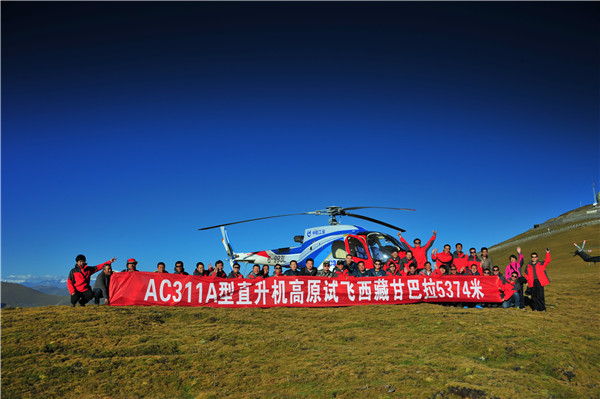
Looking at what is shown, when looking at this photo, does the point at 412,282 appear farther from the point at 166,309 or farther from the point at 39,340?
the point at 39,340

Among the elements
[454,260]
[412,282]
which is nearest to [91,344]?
[412,282]

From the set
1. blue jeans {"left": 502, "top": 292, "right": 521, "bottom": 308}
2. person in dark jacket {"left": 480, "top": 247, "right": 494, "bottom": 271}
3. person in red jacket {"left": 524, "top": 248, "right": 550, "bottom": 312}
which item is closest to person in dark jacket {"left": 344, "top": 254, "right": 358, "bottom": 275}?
person in dark jacket {"left": 480, "top": 247, "right": 494, "bottom": 271}

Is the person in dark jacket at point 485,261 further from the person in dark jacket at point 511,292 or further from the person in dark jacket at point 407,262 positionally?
the person in dark jacket at point 407,262

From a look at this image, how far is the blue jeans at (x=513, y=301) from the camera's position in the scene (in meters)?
14.1

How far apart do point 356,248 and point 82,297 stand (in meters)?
10.4

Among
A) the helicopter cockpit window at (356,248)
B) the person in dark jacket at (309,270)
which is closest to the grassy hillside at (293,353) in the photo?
the person in dark jacket at (309,270)

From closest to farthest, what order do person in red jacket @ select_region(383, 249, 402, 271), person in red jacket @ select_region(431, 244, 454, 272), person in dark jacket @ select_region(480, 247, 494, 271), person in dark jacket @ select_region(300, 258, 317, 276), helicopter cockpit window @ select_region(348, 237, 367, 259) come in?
1. person in dark jacket @ select_region(300, 258, 317, 276)
2. person in red jacket @ select_region(383, 249, 402, 271)
3. person in dark jacket @ select_region(480, 247, 494, 271)
4. person in red jacket @ select_region(431, 244, 454, 272)
5. helicopter cockpit window @ select_region(348, 237, 367, 259)

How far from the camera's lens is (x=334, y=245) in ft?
55.7

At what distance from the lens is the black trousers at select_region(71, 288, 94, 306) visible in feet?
35.7

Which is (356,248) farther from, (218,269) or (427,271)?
(218,269)

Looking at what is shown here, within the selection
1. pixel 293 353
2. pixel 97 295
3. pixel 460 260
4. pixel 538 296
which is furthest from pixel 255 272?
pixel 538 296

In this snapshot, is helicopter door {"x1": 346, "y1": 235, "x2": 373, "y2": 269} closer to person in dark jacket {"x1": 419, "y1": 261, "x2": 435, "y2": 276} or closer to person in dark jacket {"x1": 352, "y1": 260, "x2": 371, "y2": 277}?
person in dark jacket {"x1": 352, "y1": 260, "x2": 371, "y2": 277}

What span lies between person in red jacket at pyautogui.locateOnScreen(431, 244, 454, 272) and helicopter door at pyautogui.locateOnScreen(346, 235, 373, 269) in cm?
267

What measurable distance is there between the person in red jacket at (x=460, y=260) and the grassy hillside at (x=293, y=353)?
3581 mm
